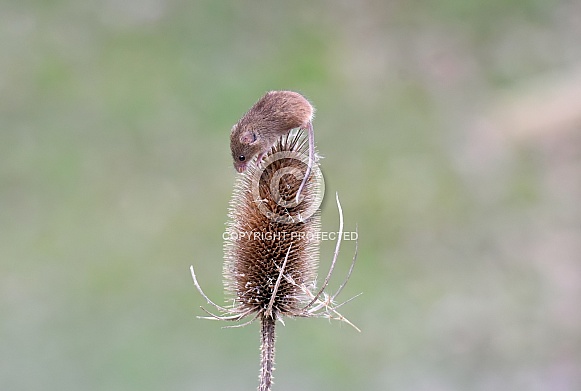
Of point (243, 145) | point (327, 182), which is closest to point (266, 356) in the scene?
point (243, 145)

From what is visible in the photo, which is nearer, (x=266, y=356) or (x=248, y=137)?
(x=266, y=356)

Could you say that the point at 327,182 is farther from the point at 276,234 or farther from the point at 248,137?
the point at 276,234

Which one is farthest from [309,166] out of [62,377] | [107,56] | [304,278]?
[107,56]

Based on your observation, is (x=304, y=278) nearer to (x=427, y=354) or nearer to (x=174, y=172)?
(x=427, y=354)

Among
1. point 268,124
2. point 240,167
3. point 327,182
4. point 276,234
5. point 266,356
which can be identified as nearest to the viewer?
point 266,356

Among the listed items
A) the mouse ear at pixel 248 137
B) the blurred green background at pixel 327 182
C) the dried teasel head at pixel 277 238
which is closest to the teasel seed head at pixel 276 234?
the dried teasel head at pixel 277 238

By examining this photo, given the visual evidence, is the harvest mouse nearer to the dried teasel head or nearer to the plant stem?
the dried teasel head
